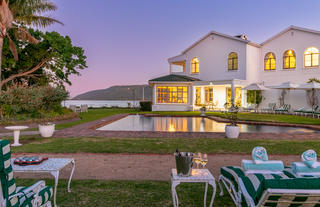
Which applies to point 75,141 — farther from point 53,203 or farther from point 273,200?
point 273,200

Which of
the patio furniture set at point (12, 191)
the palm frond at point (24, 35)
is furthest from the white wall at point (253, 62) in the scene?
the patio furniture set at point (12, 191)

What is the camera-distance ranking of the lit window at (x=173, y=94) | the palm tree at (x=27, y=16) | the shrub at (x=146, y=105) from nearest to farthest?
the palm tree at (x=27, y=16)
the lit window at (x=173, y=94)
the shrub at (x=146, y=105)

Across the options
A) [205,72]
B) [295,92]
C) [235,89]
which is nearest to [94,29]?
[205,72]

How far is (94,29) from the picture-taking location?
108 feet

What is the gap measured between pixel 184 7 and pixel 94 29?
13741mm

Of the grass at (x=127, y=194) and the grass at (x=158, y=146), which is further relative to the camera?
the grass at (x=158, y=146)

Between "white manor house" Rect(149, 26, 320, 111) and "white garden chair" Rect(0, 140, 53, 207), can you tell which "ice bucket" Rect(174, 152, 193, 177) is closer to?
"white garden chair" Rect(0, 140, 53, 207)

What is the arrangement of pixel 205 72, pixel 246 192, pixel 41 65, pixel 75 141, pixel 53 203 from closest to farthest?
pixel 246 192, pixel 53 203, pixel 75 141, pixel 41 65, pixel 205 72

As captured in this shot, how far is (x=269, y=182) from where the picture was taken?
209 centimetres

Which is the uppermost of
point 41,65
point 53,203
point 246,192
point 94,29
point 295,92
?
point 94,29

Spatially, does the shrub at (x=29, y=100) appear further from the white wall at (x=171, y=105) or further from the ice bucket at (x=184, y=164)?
the ice bucket at (x=184, y=164)

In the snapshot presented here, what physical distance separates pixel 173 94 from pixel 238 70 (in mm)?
7246

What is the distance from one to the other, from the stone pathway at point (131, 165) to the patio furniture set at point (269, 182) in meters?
1.58

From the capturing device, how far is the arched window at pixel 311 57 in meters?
20.5
